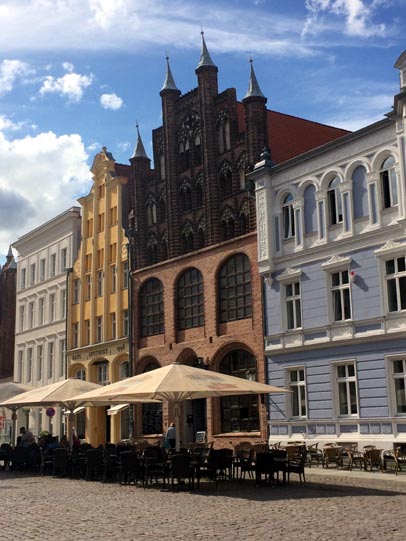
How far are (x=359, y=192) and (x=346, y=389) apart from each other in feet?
22.4

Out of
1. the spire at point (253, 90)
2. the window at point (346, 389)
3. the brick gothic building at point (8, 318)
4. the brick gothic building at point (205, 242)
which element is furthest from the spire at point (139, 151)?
the brick gothic building at point (8, 318)

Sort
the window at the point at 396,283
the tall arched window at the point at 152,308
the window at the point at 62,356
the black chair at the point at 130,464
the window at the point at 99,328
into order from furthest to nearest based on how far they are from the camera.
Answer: the window at the point at 62,356
the window at the point at 99,328
the tall arched window at the point at 152,308
the window at the point at 396,283
the black chair at the point at 130,464

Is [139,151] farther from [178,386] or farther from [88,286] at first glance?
[178,386]

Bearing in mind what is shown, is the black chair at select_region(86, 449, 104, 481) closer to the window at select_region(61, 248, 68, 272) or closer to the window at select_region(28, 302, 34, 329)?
the window at select_region(61, 248, 68, 272)

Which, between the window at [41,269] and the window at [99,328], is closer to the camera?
the window at [99,328]

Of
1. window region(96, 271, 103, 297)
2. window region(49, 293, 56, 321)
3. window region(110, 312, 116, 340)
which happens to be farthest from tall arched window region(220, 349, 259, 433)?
window region(49, 293, 56, 321)

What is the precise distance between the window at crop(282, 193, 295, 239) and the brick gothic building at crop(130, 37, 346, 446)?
1891 millimetres

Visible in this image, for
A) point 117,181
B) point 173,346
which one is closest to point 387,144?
point 173,346

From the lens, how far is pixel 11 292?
193 ft

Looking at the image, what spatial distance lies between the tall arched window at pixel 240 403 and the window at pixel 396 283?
7340mm

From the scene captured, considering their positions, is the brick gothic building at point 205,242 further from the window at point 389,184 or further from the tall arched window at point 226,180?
the window at point 389,184

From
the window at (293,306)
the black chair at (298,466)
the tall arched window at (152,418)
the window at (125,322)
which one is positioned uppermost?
the window at (125,322)

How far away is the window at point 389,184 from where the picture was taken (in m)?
24.8

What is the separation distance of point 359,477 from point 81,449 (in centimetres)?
987
